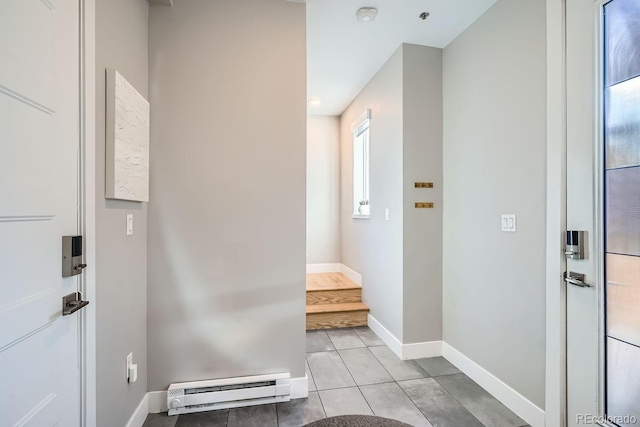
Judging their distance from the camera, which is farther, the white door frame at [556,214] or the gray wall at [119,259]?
the white door frame at [556,214]

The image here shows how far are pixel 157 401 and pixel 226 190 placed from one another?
1.38m

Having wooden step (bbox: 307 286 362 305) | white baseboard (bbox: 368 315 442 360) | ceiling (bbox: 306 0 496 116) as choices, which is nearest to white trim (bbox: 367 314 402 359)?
white baseboard (bbox: 368 315 442 360)

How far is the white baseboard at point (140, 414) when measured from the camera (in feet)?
5.18

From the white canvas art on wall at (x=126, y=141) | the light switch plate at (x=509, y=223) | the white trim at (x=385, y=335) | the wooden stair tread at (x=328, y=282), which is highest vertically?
the white canvas art on wall at (x=126, y=141)

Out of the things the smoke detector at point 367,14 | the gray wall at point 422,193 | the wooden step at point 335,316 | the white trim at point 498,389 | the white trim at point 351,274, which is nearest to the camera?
the white trim at point 498,389

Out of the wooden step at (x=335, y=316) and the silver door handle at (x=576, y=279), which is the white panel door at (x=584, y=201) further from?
the wooden step at (x=335, y=316)

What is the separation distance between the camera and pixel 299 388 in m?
1.94

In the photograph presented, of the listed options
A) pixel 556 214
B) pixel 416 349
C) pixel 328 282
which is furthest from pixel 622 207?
pixel 328 282

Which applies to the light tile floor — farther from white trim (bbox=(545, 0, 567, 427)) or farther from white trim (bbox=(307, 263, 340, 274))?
white trim (bbox=(307, 263, 340, 274))

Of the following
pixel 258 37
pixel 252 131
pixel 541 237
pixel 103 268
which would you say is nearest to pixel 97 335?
pixel 103 268

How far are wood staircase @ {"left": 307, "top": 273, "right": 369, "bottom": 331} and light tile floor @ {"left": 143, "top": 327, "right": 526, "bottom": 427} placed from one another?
53 centimetres
